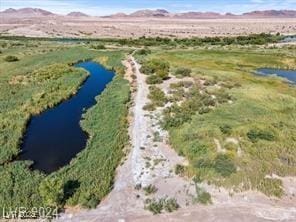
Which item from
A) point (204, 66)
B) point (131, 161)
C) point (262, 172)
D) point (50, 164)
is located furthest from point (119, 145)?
point (204, 66)

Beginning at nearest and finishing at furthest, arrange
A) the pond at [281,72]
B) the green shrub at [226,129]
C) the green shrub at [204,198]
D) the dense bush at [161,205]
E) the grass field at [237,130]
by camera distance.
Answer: the dense bush at [161,205] → the green shrub at [204,198] → the grass field at [237,130] → the green shrub at [226,129] → the pond at [281,72]

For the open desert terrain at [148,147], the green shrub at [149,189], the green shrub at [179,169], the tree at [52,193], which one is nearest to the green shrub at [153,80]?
the open desert terrain at [148,147]

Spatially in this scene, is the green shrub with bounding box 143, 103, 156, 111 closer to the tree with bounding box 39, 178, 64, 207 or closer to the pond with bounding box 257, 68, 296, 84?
the tree with bounding box 39, 178, 64, 207

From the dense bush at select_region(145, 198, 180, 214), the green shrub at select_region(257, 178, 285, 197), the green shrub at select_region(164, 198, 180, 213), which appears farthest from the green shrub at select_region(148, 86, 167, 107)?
A: the green shrub at select_region(164, 198, 180, 213)

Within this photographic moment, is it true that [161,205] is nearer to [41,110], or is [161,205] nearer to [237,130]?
[237,130]

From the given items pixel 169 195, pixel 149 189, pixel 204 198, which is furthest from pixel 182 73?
pixel 204 198

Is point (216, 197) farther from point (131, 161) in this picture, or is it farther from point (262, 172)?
point (131, 161)

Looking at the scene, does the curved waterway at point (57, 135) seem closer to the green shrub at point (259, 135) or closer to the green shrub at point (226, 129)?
the green shrub at point (226, 129)
